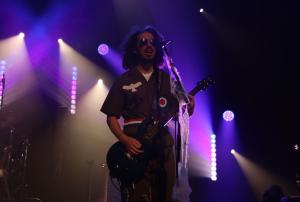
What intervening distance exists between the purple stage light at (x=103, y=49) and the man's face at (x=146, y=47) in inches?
270

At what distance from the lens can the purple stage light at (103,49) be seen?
10206mm

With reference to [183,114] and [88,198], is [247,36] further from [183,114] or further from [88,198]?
[183,114]

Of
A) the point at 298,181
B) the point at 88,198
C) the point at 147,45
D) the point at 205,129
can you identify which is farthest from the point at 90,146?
the point at 147,45

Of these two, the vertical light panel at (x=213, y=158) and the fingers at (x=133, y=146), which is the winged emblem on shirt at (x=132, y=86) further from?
the vertical light panel at (x=213, y=158)

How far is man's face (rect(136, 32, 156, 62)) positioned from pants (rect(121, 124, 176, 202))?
2.20 feet

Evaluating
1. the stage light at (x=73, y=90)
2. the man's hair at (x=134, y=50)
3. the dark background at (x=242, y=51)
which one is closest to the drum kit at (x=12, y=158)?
the stage light at (x=73, y=90)

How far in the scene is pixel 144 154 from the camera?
299 cm

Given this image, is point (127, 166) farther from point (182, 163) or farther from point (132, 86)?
point (132, 86)

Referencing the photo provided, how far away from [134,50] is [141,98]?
0.57 m

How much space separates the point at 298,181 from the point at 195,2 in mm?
4763

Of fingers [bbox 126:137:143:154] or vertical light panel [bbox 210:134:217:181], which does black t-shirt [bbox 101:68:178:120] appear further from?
vertical light panel [bbox 210:134:217:181]

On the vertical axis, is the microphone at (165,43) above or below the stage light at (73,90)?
below

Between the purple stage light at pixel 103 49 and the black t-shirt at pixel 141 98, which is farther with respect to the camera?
the purple stage light at pixel 103 49

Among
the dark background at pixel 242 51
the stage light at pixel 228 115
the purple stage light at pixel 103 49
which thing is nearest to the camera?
the dark background at pixel 242 51
